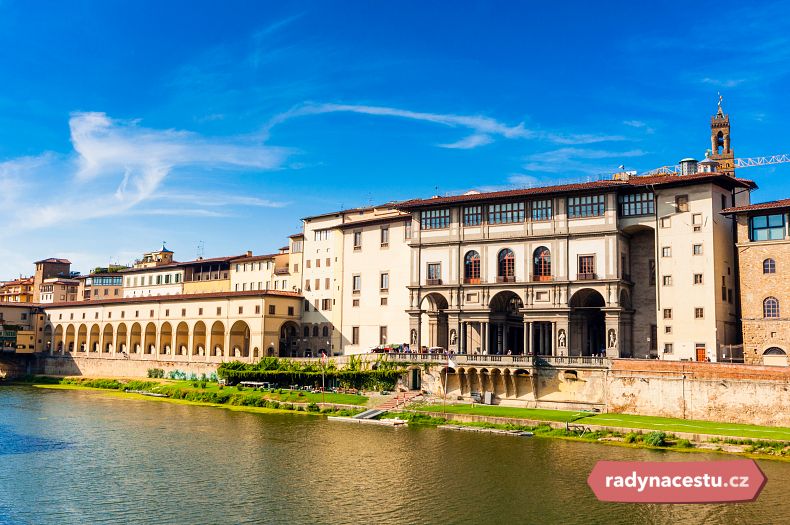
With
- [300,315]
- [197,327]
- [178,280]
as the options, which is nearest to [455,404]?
[300,315]

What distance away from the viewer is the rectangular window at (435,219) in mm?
80125

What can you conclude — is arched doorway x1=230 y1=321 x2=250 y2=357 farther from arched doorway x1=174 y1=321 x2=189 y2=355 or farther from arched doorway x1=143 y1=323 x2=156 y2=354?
arched doorway x1=143 y1=323 x2=156 y2=354

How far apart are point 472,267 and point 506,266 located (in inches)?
155

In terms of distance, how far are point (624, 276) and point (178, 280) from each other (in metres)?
80.4

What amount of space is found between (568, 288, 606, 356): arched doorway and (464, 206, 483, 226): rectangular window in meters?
13.1

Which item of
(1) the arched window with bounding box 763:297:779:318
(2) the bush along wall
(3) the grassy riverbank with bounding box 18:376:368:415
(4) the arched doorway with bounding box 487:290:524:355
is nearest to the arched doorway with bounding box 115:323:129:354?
(3) the grassy riverbank with bounding box 18:376:368:415

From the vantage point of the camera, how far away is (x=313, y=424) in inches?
2501

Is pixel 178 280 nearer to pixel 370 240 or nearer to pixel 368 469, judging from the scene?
pixel 370 240

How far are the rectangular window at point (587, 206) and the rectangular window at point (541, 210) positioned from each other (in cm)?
216

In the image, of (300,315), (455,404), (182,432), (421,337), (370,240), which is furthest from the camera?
(300,315)

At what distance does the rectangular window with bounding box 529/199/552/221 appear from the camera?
73.8 meters

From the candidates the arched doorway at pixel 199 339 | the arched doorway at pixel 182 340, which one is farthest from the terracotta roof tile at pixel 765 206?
the arched doorway at pixel 182 340

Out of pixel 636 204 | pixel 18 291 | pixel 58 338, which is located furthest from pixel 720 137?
pixel 18 291

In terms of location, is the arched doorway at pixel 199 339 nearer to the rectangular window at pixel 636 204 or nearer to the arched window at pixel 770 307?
the rectangular window at pixel 636 204
